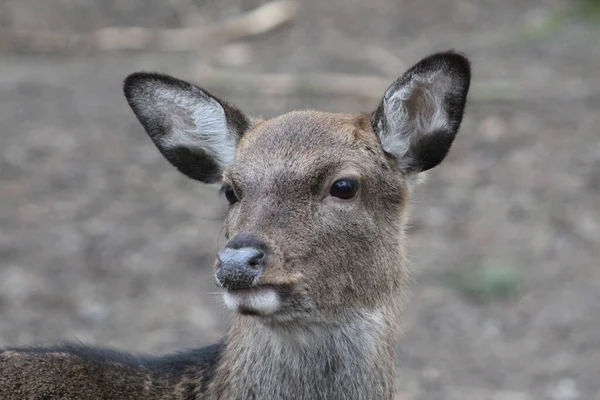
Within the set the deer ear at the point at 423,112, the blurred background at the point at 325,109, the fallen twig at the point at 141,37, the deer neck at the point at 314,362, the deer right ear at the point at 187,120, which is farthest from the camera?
the fallen twig at the point at 141,37

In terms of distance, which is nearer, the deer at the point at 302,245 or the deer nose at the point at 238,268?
the deer nose at the point at 238,268

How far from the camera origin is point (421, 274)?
10906 millimetres

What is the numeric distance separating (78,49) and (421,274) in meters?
8.01

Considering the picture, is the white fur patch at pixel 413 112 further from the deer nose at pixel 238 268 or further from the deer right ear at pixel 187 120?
the deer nose at pixel 238 268

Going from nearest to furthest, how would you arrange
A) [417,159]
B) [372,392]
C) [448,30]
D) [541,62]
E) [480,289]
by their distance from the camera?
[372,392] < [417,159] < [480,289] < [541,62] < [448,30]

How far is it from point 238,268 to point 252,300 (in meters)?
0.18

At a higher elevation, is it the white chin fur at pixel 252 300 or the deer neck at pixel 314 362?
the deer neck at pixel 314 362

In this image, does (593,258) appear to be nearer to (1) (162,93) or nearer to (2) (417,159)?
(2) (417,159)

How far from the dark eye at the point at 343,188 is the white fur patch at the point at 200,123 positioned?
0.93 metres

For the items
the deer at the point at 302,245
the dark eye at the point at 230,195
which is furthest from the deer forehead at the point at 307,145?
the dark eye at the point at 230,195

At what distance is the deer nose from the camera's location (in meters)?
4.96

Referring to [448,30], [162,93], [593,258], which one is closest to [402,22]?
[448,30]

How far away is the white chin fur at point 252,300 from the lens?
5031mm

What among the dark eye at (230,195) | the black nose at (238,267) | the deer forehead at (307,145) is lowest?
the black nose at (238,267)
